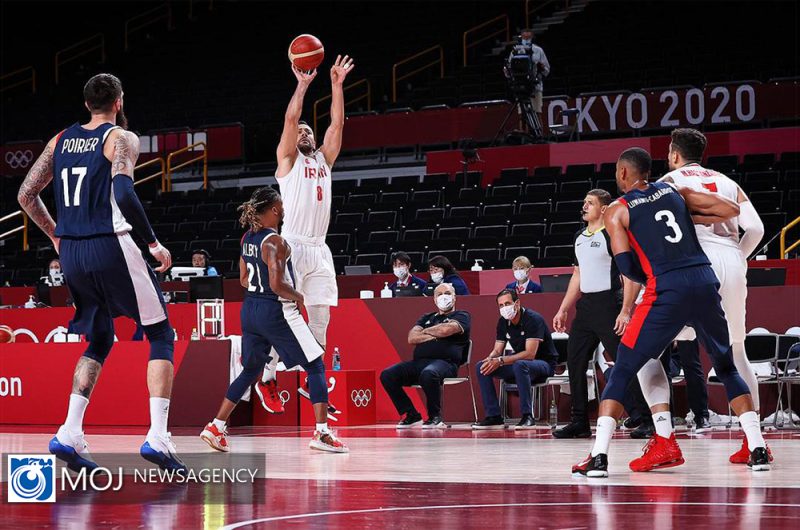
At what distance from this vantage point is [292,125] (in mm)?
7906

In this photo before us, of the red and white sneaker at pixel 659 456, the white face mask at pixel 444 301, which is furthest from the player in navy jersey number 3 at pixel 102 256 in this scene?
the white face mask at pixel 444 301

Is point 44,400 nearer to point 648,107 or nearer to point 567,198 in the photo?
point 567,198

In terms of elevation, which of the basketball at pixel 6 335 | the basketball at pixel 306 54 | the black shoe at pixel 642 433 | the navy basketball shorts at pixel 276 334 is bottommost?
the black shoe at pixel 642 433

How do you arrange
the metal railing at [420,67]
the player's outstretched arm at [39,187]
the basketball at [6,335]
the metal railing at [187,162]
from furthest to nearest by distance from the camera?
the metal railing at [420,67] → the metal railing at [187,162] → the basketball at [6,335] → the player's outstretched arm at [39,187]

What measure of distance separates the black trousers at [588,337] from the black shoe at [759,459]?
259cm

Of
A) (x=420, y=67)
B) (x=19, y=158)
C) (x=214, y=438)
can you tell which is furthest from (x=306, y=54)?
(x=420, y=67)

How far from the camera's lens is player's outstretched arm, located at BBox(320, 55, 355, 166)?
8.12 meters

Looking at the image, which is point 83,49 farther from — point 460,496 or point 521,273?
point 460,496

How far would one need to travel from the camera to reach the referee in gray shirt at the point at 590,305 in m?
9.01

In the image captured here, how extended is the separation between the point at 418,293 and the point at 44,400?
14.0ft

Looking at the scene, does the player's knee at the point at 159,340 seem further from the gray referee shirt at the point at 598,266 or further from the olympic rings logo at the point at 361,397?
the olympic rings logo at the point at 361,397

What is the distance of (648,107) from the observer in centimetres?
2134

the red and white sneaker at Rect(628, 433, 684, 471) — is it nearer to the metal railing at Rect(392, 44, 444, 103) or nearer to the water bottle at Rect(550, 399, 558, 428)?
the water bottle at Rect(550, 399, 558, 428)

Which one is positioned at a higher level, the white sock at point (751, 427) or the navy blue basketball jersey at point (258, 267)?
the navy blue basketball jersey at point (258, 267)
